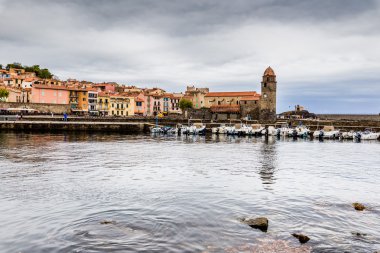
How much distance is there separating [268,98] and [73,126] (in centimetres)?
5045

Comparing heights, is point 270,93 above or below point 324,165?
above

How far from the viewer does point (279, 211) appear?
15.1 m

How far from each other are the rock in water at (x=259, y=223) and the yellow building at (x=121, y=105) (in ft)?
322

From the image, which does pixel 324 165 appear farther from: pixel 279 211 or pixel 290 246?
pixel 290 246

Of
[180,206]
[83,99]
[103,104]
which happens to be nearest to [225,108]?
[103,104]

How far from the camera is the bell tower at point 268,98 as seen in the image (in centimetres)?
9669

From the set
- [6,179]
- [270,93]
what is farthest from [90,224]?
[270,93]

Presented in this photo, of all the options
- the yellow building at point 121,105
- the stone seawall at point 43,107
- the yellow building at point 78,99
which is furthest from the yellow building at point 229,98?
the stone seawall at point 43,107

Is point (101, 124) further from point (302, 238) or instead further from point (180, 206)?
point (302, 238)

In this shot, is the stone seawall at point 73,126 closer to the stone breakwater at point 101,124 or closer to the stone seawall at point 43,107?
the stone breakwater at point 101,124

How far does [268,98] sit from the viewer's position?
9675cm

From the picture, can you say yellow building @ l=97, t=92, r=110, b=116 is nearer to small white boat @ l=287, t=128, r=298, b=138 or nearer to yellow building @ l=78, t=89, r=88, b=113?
yellow building @ l=78, t=89, r=88, b=113

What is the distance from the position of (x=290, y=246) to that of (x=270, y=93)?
3493 inches

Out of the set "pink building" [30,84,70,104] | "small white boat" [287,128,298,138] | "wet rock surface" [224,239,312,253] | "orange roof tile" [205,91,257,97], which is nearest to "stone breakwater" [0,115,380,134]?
"small white boat" [287,128,298,138]
